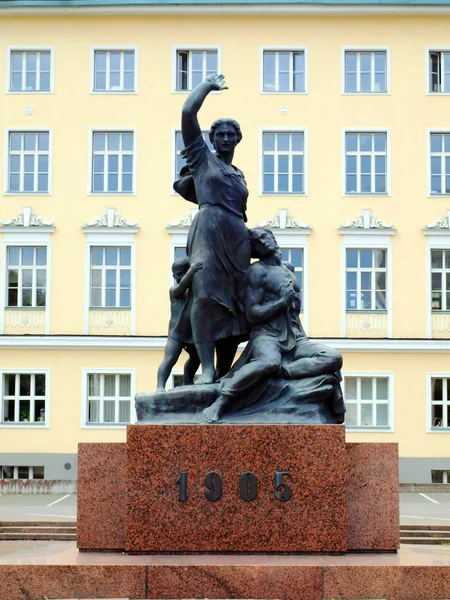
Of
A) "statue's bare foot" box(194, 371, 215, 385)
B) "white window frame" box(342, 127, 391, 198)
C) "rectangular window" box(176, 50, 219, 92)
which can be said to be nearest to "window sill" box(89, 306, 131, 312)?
"rectangular window" box(176, 50, 219, 92)

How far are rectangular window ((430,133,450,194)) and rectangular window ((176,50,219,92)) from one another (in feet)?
22.3

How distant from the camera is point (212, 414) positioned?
32.3 ft

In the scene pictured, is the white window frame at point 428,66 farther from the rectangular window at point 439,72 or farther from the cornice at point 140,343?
the cornice at point 140,343

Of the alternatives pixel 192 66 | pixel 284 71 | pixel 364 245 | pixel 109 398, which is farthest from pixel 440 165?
pixel 109 398

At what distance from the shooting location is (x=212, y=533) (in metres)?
9.56

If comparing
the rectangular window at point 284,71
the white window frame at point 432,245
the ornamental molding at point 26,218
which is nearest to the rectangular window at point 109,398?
the ornamental molding at point 26,218

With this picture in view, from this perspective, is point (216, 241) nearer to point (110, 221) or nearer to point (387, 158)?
point (110, 221)

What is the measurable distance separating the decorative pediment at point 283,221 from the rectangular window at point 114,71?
5589 mm

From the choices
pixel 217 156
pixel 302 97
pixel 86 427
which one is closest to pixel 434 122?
pixel 302 97

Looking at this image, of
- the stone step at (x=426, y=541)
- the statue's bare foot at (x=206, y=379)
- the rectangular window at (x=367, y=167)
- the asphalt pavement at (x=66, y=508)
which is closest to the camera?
the statue's bare foot at (x=206, y=379)

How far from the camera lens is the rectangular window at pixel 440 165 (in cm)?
3306

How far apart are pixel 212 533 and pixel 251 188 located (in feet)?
79.7

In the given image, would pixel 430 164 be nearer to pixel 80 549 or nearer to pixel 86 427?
pixel 86 427

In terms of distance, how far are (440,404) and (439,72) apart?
972 centimetres
